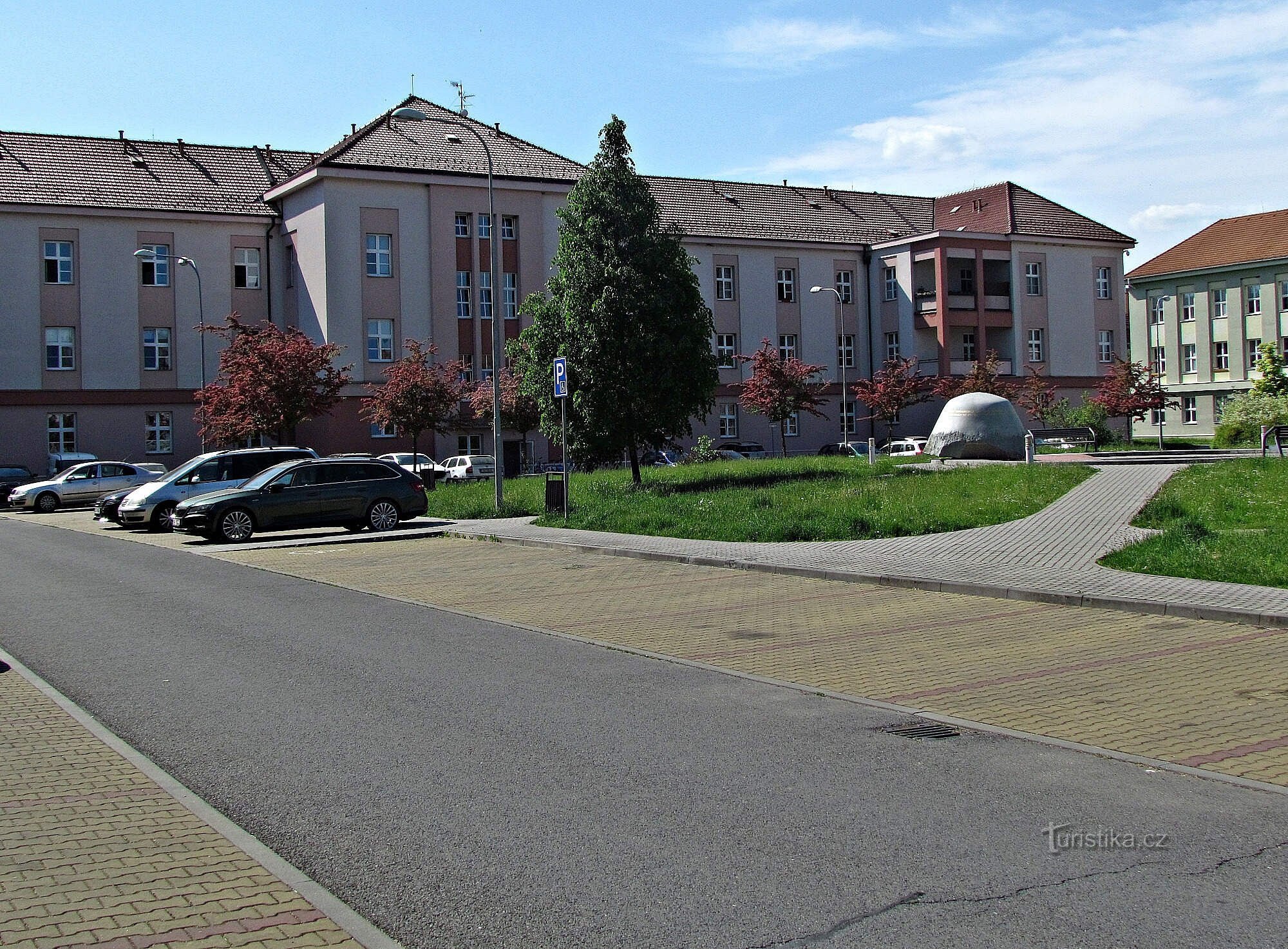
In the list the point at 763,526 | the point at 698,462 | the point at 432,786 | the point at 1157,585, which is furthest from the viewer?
the point at 698,462

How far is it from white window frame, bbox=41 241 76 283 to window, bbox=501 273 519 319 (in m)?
17.5

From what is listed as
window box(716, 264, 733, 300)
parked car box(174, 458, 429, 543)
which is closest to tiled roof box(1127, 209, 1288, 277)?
window box(716, 264, 733, 300)

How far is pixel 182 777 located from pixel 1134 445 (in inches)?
1565

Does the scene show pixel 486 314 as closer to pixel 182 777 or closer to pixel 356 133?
pixel 356 133

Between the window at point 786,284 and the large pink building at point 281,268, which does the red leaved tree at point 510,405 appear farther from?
the window at point 786,284

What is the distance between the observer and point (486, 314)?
54.5 meters

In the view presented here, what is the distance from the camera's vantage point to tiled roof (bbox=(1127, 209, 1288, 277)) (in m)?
71.8

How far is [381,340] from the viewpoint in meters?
52.2

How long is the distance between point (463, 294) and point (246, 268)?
9.58 m

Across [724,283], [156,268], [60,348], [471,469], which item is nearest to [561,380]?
[471,469]

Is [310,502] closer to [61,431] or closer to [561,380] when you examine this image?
[561,380]

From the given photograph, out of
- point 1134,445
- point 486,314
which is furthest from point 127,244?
point 1134,445

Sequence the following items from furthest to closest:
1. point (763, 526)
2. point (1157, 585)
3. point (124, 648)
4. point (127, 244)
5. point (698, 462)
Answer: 1. point (127, 244)
2. point (698, 462)
3. point (763, 526)
4. point (1157, 585)
5. point (124, 648)

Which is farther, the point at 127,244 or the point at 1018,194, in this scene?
the point at 1018,194
